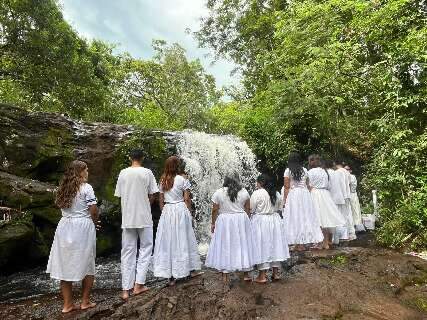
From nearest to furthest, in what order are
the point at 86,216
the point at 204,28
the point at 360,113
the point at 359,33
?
the point at 86,216 < the point at 359,33 < the point at 360,113 < the point at 204,28

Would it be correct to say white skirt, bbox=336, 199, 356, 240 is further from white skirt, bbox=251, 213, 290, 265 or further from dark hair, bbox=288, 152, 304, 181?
white skirt, bbox=251, 213, 290, 265

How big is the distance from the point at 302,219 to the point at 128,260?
3861 mm

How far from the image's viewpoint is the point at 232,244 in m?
5.97

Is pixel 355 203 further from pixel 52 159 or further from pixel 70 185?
pixel 70 185

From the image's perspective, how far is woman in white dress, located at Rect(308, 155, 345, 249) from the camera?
8.52 m

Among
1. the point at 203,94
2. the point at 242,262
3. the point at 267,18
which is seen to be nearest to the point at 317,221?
the point at 242,262

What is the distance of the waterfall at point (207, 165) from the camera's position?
12.1 metres

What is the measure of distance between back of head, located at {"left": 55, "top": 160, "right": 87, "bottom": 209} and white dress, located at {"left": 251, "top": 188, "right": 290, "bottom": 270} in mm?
2682

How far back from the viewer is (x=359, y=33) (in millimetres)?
12352

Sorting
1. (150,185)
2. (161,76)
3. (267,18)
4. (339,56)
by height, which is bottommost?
(150,185)

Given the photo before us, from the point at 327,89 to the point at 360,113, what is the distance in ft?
6.57

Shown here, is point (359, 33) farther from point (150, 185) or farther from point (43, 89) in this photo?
point (43, 89)

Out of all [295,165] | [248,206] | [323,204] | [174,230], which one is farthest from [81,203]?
[323,204]

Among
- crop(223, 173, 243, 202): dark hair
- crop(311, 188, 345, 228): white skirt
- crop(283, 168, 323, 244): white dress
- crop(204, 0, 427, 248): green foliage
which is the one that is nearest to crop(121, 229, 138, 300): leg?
crop(223, 173, 243, 202): dark hair
